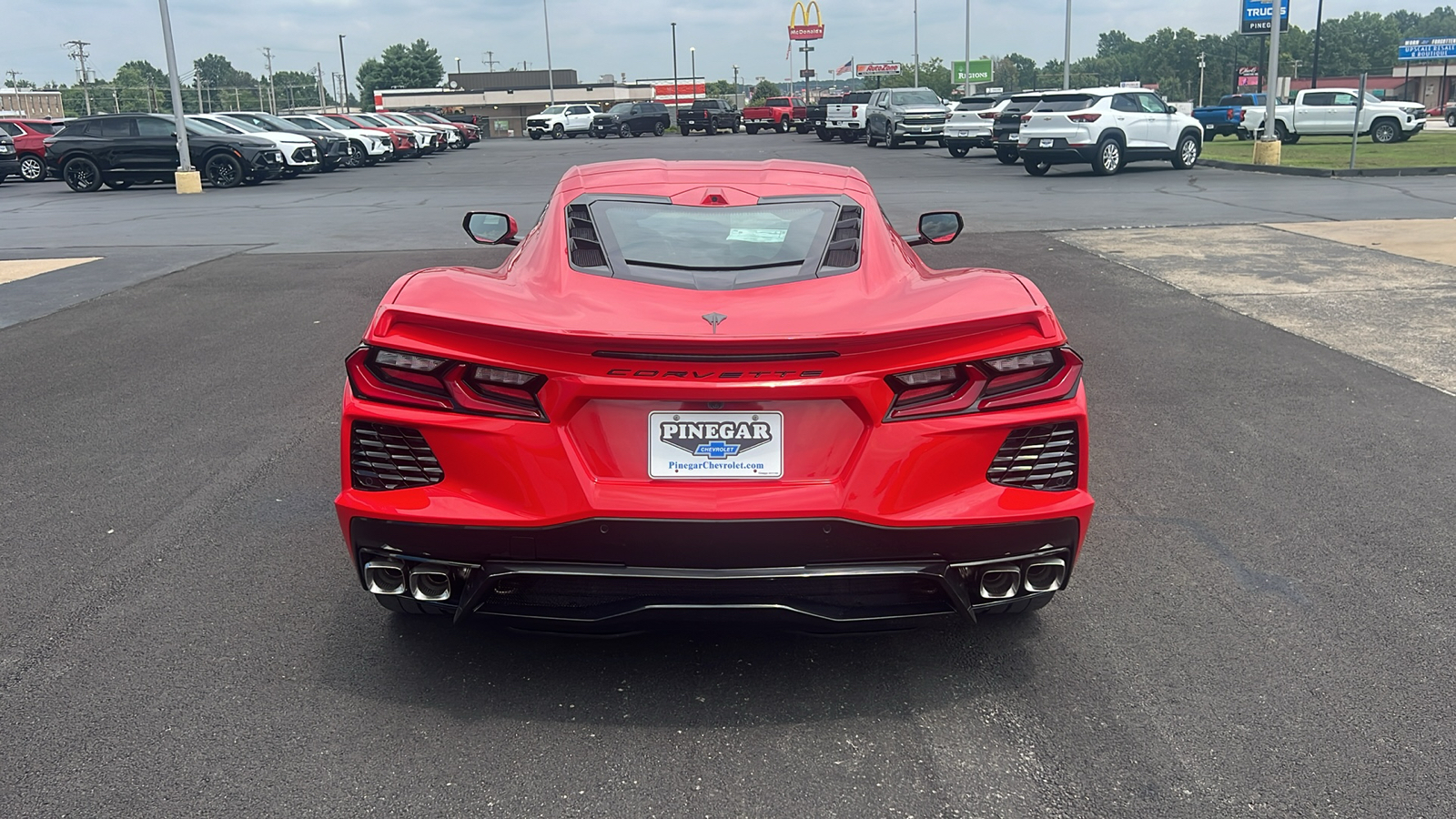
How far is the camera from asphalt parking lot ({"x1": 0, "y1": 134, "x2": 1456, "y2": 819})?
298 cm

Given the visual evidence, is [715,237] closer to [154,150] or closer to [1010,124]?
[1010,124]

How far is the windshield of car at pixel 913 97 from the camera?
124 ft

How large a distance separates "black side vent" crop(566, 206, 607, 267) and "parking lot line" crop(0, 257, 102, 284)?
10.3m

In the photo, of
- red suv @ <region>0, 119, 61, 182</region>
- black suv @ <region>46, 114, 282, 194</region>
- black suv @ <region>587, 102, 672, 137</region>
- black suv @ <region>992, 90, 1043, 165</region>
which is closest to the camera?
black suv @ <region>46, 114, 282, 194</region>

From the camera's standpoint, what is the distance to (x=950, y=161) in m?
31.5

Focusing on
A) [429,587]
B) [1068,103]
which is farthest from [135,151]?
[429,587]

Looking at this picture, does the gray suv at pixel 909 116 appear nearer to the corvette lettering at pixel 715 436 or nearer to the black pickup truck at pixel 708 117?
the black pickup truck at pixel 708 117

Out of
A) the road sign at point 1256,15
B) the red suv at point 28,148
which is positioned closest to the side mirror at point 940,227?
the road sign at point 1256,15

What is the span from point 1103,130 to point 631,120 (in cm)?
4188

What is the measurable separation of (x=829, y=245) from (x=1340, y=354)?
548 centimetres

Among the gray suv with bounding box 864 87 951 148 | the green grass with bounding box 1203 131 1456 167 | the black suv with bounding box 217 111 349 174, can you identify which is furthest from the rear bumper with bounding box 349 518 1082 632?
the gray suv with bounding box 864 87 951 148

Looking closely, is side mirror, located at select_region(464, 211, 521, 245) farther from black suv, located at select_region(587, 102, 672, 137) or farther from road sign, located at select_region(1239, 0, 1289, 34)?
black suv, located at select_region(587, 102, 672, 137)

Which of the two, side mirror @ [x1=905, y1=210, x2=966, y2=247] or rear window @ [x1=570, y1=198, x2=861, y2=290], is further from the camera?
side mirror @ [x1=905, y1=210, x2=966, y2=247]

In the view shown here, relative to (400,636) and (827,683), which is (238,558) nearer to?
(400,636)
